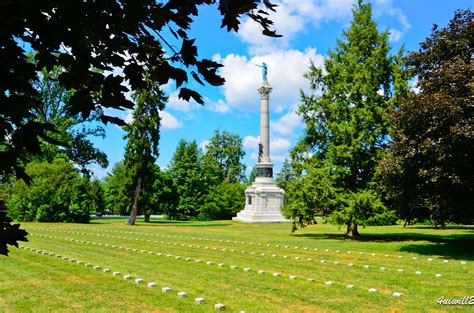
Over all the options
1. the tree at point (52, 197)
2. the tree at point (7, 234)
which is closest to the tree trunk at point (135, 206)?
the tree at point (52, 197)

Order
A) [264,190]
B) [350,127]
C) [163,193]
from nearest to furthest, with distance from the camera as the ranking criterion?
[350,127]
[264,190]
[163,193]

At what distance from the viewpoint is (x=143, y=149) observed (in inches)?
1551

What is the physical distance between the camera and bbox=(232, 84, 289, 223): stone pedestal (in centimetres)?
4684

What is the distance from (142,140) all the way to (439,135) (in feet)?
92.9

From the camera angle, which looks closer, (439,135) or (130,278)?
(130,278)

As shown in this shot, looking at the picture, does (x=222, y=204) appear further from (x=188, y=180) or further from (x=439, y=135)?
(x=439, y=135)

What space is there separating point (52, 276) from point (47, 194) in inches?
1256

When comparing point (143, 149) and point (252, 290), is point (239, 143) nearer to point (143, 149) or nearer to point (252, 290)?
point (143, 149)

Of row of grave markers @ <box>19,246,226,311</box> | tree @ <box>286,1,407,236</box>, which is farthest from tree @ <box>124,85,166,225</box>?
row of grave markers @ <box>19,246,226,311</box>

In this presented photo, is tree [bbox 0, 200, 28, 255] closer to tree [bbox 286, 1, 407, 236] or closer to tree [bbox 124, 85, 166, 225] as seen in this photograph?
tree [bbox 286, 1, 407, 236]

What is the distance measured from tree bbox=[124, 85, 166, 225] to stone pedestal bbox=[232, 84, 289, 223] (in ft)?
42.3

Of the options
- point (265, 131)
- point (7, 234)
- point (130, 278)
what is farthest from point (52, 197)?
point (7, 234)

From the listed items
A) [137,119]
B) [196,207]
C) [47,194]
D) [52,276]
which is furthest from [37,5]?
[196,207]

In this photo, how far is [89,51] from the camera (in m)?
2.82
